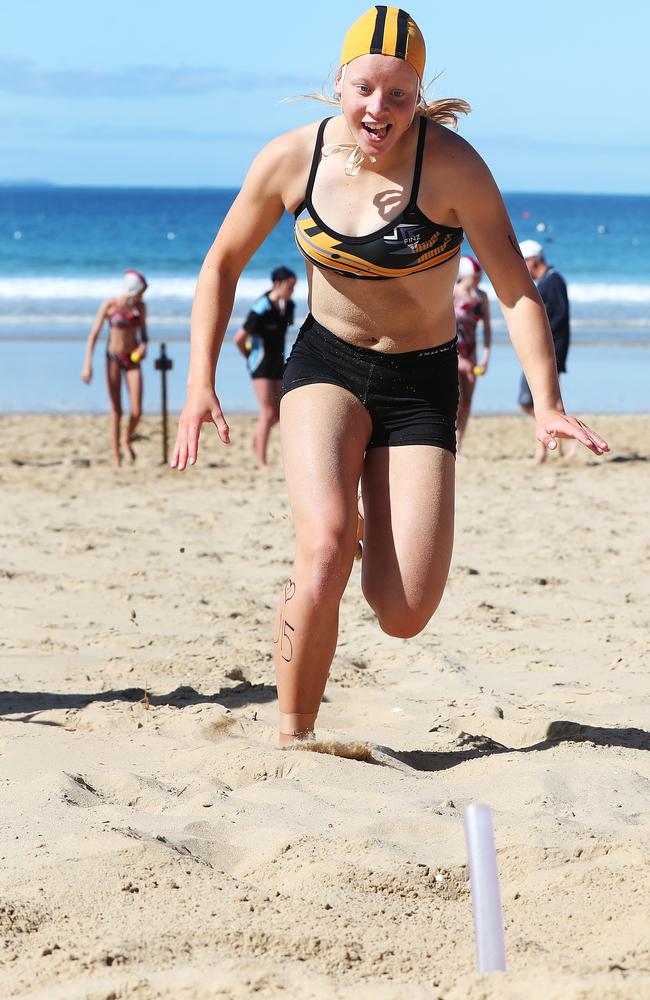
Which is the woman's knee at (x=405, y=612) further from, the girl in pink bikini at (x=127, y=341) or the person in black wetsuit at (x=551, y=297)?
the girl in pink bikini at (x=127, y=341)

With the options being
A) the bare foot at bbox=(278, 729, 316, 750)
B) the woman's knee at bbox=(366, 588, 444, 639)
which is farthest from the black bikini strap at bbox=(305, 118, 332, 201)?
the bare foot at bbox=(278, 729, 316, 750)

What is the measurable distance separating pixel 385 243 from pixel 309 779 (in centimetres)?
164

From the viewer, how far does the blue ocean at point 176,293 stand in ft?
53.9

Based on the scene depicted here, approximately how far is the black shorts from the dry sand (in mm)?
1027

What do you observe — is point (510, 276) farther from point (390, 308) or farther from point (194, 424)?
point (194, 424)

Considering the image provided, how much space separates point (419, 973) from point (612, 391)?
1491 centimetres

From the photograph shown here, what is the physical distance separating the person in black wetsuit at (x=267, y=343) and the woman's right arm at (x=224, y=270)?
6617mm

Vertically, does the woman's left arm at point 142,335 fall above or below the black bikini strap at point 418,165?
below

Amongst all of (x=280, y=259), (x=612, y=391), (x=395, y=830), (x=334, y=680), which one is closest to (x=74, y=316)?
(x=612, y=391)

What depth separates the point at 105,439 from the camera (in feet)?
41.4

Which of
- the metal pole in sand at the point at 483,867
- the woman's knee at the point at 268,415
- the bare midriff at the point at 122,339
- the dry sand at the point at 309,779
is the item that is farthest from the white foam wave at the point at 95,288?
the metal pole in sand at the point at 483,867

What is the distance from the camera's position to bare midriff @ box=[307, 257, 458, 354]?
12.1 feet

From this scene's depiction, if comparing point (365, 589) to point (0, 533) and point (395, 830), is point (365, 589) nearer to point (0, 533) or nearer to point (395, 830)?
point (395, 830)

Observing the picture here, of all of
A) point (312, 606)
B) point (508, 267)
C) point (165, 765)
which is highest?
point (508, 267)
